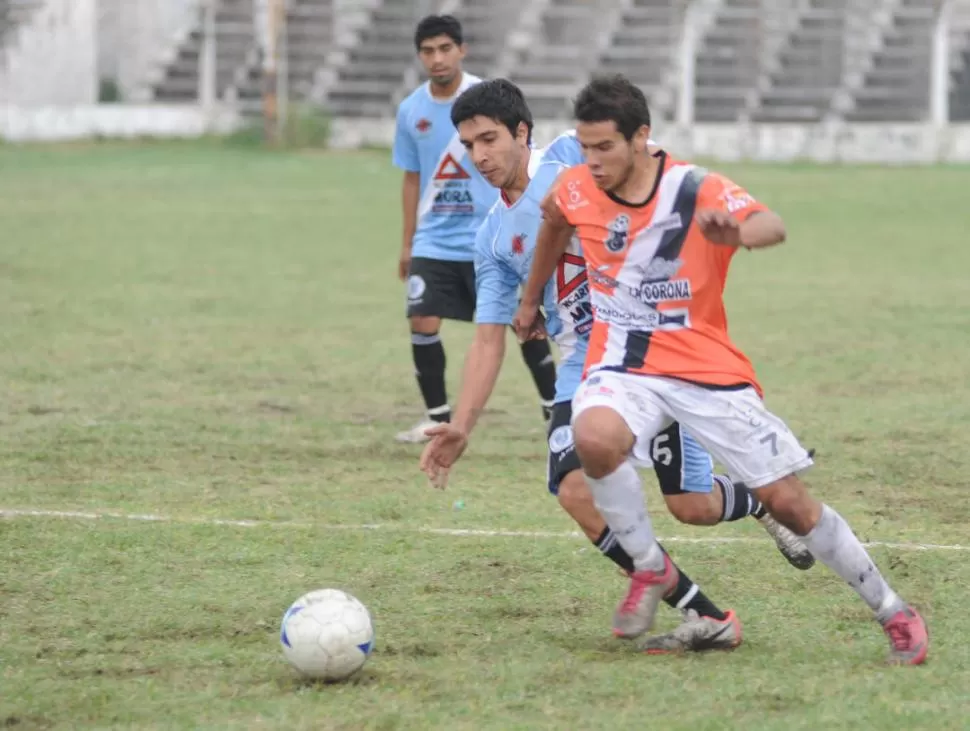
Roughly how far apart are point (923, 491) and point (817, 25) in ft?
86.2

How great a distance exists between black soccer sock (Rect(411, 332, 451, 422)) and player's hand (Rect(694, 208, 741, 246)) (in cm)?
422

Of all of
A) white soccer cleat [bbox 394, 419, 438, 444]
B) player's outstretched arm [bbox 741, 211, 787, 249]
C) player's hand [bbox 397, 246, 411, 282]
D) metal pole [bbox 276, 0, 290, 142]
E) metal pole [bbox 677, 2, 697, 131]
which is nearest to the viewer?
player's outstretched arm [bbox 741, 211, 787, 249]

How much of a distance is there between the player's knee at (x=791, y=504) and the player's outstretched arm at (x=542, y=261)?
3.25ft

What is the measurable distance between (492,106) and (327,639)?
1.84 m

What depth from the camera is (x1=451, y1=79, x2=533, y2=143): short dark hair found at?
17.8 feet

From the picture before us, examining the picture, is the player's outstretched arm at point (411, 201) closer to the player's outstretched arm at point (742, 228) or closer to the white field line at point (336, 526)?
the white field line at point (336, 526)

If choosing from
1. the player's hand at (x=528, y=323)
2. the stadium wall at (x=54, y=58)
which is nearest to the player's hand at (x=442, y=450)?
the player's hand at (x=528, y=323)

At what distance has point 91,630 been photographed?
17.2 feet

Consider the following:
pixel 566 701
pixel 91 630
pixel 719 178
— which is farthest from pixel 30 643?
pixel 719 178

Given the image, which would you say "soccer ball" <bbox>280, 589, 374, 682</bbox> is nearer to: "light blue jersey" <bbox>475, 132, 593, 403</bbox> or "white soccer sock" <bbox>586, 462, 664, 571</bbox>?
"white soccer sock" <bbox>586, 462, 664, 571</bbox>

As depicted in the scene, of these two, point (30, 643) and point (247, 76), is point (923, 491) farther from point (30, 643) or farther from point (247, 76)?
point (247, 76)

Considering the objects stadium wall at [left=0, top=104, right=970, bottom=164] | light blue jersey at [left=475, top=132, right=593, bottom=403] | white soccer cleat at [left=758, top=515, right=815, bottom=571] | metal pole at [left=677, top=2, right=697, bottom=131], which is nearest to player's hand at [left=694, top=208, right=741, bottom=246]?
light blue jersey at [left=475, top=132, right=593, bottom=403]

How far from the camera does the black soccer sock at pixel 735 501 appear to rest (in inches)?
220

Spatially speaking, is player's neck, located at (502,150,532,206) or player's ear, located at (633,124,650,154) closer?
player's ear, located at (633,124,650,154)
